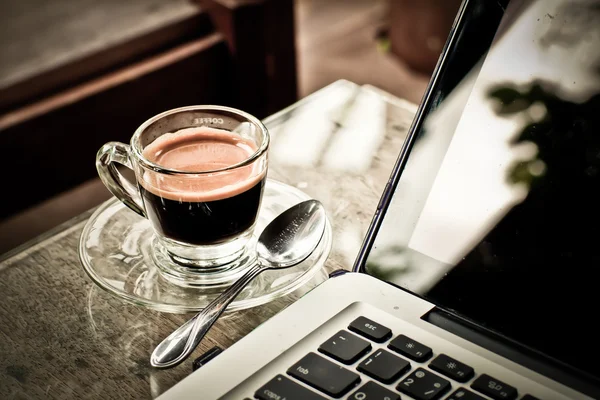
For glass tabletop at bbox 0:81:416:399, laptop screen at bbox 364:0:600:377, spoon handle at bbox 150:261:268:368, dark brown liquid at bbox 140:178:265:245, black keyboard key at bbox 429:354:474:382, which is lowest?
glass tabletop at bbox 0:81:416:399

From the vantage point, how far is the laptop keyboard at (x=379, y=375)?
15.2 inches

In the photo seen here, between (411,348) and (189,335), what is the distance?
15 cm

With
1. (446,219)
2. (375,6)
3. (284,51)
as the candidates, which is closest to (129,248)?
(446,219)

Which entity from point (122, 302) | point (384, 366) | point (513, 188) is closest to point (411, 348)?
point (384, 366)

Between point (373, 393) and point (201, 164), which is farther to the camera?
point (201, 164)

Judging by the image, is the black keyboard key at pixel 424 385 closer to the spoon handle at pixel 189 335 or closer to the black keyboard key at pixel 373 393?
the black keyboard key at pixel 373 393

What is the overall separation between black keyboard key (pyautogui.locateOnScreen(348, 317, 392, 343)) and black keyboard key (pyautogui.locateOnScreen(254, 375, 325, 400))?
0.17ft

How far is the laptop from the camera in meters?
0.40

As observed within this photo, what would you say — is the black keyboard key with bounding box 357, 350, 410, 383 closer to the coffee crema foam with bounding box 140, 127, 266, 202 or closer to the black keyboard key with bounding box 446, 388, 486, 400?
the black keyboard key with bounding box 446, 388, 486, 400

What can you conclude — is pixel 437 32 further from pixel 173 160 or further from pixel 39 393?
pixel 39 393

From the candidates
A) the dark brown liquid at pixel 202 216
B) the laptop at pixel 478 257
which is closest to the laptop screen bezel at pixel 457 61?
the laptop at pixel 478 257

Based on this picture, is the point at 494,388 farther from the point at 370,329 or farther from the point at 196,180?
the point at 196,180

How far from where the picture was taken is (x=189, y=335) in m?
0.47

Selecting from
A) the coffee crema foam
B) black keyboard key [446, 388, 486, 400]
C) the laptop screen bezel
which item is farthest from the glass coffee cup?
black keyboard key [446, 388, 486, 400]
